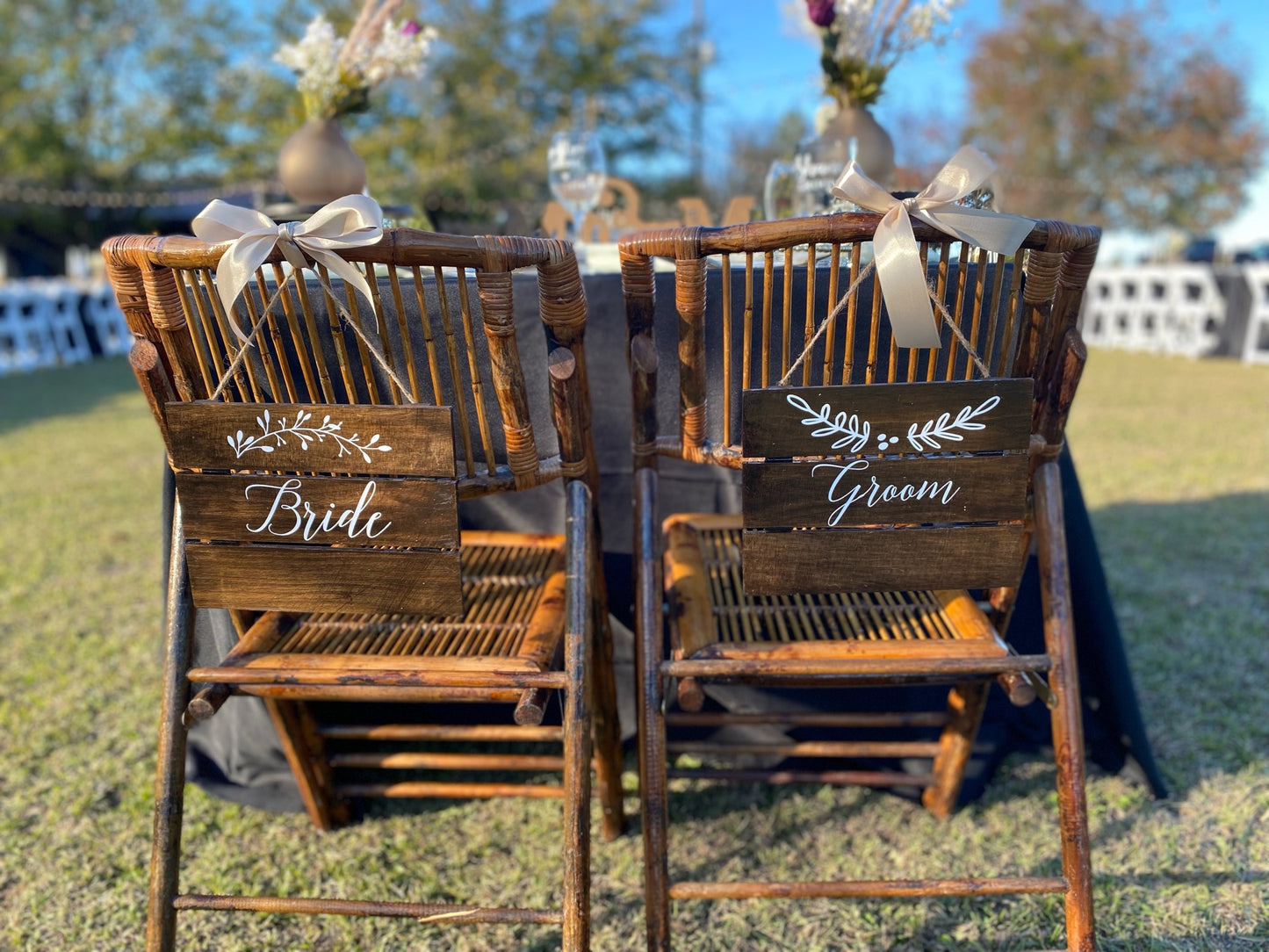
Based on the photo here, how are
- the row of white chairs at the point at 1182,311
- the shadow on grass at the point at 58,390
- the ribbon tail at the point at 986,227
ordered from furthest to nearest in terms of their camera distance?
the row of white chairs at the point at 1182,311 < the shadow on grass at the point at 58,390 < the ribbon tail at the point at 986,227

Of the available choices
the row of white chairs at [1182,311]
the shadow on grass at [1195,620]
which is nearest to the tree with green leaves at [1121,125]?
the row of white chairs at [1182,311]

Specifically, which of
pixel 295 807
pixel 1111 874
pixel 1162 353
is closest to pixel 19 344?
pixel 295 807

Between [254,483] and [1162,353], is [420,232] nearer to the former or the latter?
[254,483]

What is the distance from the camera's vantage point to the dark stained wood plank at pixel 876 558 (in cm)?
89

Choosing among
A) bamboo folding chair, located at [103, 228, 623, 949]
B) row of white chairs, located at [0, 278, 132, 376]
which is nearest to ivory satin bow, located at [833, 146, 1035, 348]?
bamboo folding chair, located at [103, 228, 623, 949]

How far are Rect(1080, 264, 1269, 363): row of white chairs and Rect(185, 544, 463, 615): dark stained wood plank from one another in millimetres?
7360

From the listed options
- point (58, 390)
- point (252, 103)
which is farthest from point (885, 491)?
point (252, 103)

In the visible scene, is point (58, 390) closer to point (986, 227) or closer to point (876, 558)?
point (876, 558)

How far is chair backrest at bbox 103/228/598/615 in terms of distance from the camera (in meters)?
0.83

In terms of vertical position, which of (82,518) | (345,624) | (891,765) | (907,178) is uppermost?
(907,178)

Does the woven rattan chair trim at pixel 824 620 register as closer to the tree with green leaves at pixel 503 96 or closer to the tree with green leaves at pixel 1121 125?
the tree with green leaves at pixel 503 96

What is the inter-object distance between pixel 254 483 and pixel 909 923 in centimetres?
107

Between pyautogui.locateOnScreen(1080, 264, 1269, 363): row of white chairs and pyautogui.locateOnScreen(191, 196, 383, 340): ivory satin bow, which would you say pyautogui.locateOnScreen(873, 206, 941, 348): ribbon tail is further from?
pyautogui.locateOnScreen(1080, 264, 1269, 363): row of white chairs

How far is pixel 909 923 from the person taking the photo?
115 centimetres
